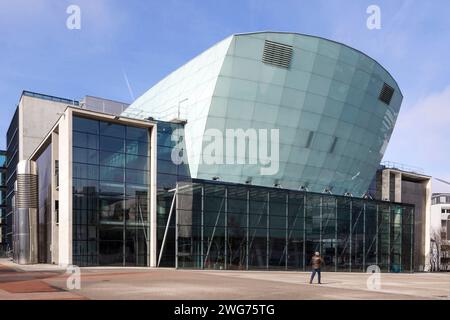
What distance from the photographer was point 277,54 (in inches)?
1545

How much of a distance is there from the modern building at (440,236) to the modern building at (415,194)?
7.43 ft

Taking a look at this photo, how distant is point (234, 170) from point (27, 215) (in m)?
21.2

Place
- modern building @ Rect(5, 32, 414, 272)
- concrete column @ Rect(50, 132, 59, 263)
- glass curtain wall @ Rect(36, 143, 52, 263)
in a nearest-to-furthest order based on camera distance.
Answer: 1. modern building @ Rect(5, 32, 414, 272)
2. concrete column @ Rect(50, 132, 59, 263)
3. glass curtain wall @ Rect(36, 143, 52, 263)

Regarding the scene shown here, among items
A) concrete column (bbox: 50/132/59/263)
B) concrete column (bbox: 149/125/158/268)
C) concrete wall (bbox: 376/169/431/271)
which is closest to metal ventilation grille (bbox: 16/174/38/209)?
concrete column (bbox: 50/132/59/263)

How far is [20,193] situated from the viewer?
45.4m

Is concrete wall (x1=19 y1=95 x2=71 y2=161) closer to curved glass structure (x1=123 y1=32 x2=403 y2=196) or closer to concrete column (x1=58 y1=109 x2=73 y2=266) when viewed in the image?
curved glass structure (x1=123 y1=32 x2=403 y2=196)

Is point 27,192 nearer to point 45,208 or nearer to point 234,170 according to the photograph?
point 45,208

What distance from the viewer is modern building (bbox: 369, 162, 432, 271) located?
5700 cm

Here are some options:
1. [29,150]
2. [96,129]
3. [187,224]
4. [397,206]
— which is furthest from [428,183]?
[29,150]

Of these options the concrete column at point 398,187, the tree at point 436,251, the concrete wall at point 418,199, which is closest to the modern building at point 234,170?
the concrete column at point 398,187

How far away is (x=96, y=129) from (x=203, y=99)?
9.54m

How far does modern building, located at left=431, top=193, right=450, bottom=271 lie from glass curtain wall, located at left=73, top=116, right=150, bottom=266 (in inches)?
885
